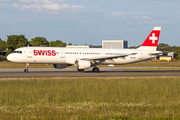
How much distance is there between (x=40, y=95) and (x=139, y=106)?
6.00 metres

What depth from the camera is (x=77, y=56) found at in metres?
36.7

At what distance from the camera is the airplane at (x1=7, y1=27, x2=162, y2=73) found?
34.8 m

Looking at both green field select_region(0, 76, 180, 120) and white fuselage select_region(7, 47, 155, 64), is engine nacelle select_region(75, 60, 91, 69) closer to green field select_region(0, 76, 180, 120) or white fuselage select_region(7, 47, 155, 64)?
white fuselage select_region(7, 47, 155, 64)

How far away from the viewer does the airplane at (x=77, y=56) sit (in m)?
34.8

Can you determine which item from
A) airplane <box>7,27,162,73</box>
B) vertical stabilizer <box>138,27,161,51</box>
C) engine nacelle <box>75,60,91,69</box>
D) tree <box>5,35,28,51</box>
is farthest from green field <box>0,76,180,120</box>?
tree <box>5,35,28,51</box>

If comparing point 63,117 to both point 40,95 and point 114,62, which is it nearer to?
point 40,95

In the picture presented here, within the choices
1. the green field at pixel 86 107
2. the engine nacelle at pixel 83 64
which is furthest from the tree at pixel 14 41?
the green field at pixel 86 107

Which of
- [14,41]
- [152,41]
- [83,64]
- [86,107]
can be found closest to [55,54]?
[83,64]

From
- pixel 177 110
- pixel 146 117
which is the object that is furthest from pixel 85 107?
pixel 177 110

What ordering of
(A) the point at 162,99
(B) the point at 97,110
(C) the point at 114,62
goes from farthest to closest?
1. (C) the point at 114,62
2. (A) the point at 162,99
3. (B) the point at 97,110

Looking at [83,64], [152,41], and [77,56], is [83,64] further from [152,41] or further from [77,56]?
[152,41]

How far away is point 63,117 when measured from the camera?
9188 mm

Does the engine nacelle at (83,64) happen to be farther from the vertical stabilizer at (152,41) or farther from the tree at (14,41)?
the tree at (14,41)

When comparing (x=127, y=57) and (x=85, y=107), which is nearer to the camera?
(x=85, y=107)
